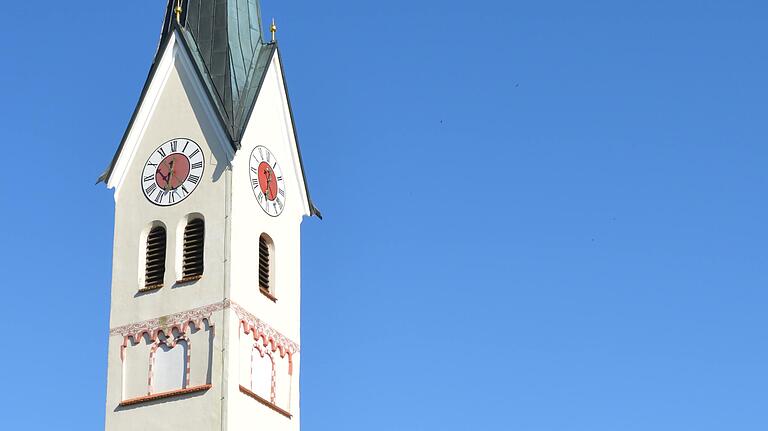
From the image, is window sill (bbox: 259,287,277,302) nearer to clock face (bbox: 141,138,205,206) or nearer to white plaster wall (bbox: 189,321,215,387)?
white plaster wall (bbox: 189,321,215,387)

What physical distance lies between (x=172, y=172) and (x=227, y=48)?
415cm

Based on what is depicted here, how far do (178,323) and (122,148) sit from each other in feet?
19.2

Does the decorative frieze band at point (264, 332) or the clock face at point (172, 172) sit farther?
the clock face at point (172, 172)

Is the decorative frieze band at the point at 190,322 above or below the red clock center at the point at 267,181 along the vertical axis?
below

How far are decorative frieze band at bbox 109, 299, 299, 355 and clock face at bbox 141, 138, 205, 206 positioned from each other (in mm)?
3401

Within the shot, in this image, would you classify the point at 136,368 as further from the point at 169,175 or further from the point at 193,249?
the point at 169,175

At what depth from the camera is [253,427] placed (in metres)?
43.1

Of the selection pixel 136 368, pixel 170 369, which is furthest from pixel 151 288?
pixel 170 369

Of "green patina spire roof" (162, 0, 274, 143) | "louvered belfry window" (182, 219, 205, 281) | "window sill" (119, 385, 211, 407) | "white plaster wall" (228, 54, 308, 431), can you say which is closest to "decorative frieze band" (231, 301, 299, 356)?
"white plaster wall" (228, 54, 308, 431)

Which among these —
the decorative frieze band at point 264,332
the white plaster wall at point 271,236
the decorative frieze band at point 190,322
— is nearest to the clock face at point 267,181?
the white plaster wall at point 271,236

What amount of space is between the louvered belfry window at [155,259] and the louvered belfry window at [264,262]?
2676 mm

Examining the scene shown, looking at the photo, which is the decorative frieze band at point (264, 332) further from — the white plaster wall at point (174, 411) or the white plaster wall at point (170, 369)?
the white plaster wall at point (170, 369)

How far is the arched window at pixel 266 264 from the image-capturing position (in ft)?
151

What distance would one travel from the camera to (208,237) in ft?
146
